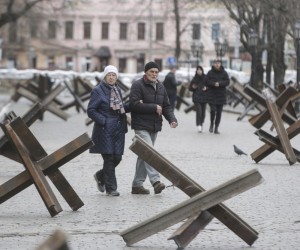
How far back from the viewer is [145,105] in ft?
Answer: 42.5

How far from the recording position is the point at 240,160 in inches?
715

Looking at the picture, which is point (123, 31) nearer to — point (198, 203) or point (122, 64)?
point (122, 64)

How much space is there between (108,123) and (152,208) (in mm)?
1484

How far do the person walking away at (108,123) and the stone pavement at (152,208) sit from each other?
339mm

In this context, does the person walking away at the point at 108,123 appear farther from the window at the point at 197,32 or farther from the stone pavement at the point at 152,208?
the window at the point at 197,32

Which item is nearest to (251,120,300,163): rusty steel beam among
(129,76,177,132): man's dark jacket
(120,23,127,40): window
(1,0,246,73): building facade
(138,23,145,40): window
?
(129,76,177,132): man's dark jacket

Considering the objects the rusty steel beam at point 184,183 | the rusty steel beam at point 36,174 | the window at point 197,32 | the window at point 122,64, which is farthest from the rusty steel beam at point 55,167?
Result: the window at point 122,64

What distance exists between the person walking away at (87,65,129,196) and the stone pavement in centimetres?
34

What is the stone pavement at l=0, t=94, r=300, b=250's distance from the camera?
9.34 m

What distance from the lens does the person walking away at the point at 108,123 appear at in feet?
41.5

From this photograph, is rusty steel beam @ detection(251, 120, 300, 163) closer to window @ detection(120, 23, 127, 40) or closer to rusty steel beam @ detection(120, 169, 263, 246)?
rusty steel beam @ detection(120, 169, 263, 246)

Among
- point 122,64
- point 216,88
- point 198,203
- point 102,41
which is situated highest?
point 198,203

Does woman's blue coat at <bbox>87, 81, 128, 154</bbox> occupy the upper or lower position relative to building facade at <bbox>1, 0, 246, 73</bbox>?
upper

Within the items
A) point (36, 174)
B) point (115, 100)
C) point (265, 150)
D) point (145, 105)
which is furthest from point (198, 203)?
point (265, 150)
